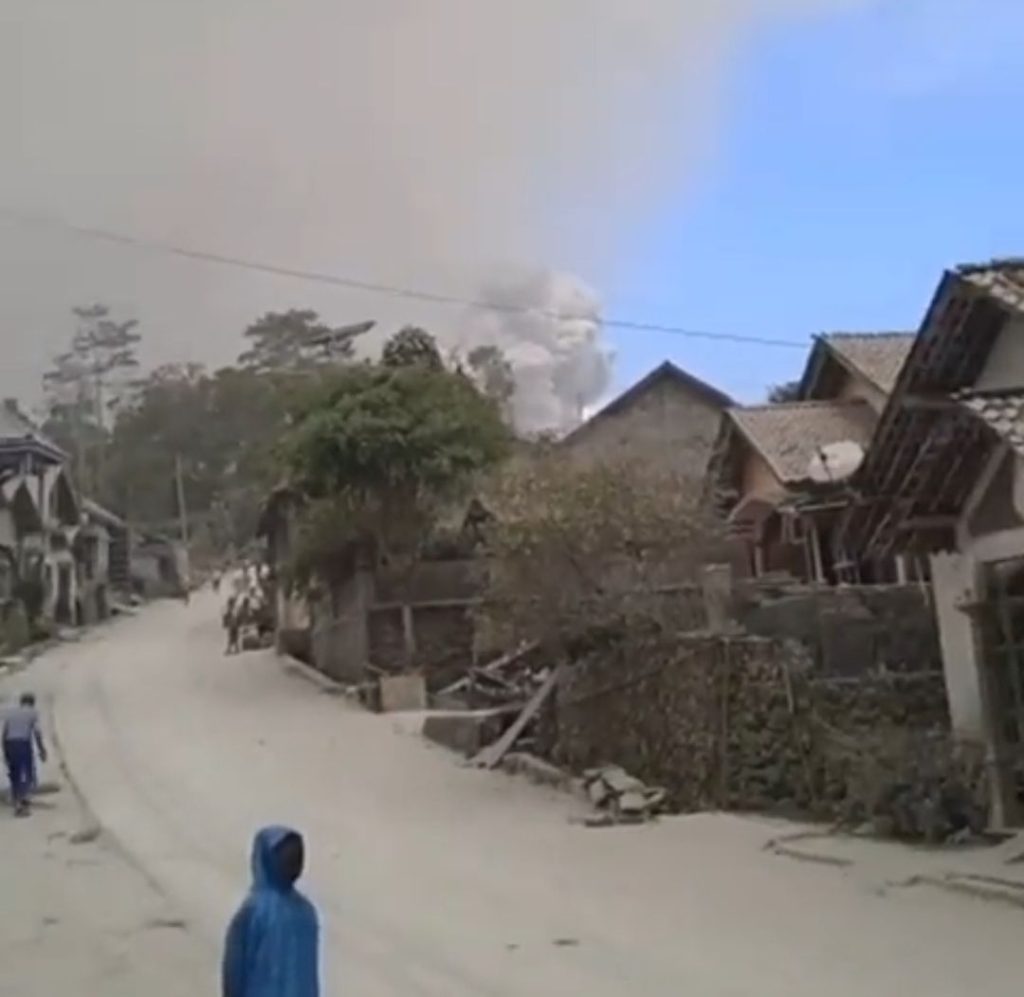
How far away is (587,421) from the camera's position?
41.0m

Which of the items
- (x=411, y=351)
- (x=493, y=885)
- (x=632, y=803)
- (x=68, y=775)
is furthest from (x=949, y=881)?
(x=411, y=351)

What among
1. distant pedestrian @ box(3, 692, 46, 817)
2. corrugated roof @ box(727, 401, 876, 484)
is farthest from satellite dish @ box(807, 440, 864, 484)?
distant pedestrian @ box(3, 692, 46, 817)

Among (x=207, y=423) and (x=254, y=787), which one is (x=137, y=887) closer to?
(x=254, y=787)

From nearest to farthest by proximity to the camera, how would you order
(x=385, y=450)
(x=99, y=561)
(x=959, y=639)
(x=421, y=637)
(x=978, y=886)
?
(x=978, y=886) < (x=959, y=639) < (x=385, y=450) < (x=421, y=637) < (x=99, y=561)

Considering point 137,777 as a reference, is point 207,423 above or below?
above

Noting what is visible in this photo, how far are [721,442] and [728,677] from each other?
12.1 meters

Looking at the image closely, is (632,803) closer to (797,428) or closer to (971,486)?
(971,486)

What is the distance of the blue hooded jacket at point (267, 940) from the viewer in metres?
5.79

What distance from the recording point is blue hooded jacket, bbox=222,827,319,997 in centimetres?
579

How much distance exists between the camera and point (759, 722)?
53.1 ft

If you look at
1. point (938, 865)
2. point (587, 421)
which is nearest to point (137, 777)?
point (938, 865)

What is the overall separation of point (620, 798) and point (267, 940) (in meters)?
11.0

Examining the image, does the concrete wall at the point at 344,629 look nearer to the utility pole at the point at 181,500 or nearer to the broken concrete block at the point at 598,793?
the broken concrete block at the point at 598,793

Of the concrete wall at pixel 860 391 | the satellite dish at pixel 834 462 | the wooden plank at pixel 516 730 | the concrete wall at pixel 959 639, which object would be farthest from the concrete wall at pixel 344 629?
the concrete wall at pixel 959 639
